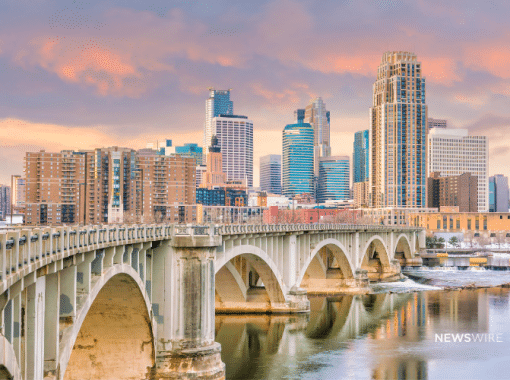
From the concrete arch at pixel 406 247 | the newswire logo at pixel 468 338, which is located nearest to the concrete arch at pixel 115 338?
the newswire logo at pixel 468 338

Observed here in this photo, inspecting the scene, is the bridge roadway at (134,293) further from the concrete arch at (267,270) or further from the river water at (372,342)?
the river water at (372,342)

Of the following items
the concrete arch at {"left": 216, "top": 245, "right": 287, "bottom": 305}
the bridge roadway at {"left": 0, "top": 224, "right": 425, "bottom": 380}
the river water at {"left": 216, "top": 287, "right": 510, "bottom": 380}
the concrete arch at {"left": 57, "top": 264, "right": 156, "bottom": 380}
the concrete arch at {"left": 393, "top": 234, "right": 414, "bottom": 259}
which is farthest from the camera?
the concrete arch at {"left": 393, "top": 234, "right": 414, "bottom": 259}

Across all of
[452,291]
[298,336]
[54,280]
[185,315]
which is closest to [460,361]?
[298,336]

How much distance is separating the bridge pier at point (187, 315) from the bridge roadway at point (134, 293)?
0.06m

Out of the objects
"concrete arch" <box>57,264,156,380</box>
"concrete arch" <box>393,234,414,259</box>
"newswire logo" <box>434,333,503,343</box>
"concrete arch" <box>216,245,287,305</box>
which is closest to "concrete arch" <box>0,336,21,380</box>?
"concrete arch" <box>57,264,156,380</box>

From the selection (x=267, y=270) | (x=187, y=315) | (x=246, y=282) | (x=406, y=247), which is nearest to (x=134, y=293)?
(x=187, y=315)

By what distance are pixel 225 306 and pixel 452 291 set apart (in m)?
44.6

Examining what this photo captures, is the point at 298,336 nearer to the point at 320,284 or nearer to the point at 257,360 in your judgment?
the point at 257,360

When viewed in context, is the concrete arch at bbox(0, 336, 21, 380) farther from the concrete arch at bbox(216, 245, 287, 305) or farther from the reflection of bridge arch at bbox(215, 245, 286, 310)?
the reflection of bridge arch at bbox(215, 245, 286, 310)

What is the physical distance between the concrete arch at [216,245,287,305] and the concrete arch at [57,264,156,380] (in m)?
16.6

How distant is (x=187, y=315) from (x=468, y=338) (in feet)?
110

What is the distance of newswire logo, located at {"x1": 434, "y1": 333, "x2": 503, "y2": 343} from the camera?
62.6 metres

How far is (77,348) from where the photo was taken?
3988 cm

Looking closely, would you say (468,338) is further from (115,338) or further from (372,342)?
(115,338)
